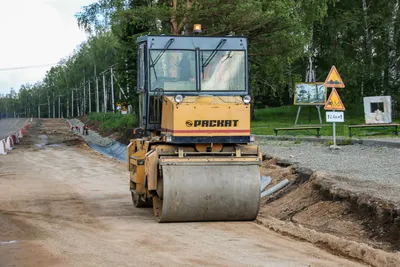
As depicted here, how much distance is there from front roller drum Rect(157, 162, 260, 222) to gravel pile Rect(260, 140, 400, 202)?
215cm

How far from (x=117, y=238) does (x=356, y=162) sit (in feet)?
29.0

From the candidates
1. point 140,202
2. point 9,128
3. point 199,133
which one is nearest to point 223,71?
point 199,133

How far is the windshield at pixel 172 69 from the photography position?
1134cm

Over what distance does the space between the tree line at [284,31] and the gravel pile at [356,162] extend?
719 cm

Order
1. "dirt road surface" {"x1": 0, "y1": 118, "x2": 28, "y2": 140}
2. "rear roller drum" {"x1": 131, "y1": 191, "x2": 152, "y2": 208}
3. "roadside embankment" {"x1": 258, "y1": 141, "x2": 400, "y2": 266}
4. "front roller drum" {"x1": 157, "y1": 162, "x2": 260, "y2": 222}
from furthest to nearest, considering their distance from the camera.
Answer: "dirt road surface" {"x1": 0, "y1": 118, "x2": 28, "y2": 140} < "rear roller drum" {"x1": 131, "y1": 191, "x2": 152, "y2": 208} < "front roller drum" {"x1": 157, "y1": 162, "x2": 260, "y2": 222} < "roadside embankment" {"x1": 258, "y1": 141, "x2": 400, "y2": 266}

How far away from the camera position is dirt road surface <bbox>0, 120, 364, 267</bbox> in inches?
305

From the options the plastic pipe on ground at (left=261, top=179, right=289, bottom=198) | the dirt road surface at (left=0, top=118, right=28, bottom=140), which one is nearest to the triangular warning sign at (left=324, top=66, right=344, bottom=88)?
the plastic pipe on ground at (left=261, top=179, right=289, bottom=198)

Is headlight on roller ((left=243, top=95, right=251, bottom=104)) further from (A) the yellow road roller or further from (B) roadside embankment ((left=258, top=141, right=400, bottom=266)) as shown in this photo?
(B) roadside embankment ((left=258, top=141, right=400, bottom=266))

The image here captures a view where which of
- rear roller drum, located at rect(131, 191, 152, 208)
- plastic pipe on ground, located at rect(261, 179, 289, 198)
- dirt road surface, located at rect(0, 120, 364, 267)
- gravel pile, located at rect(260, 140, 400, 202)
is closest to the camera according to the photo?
dirt road surface, located at rect(0, 120, 364, 267)

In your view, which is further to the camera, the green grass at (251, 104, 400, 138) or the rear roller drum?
the green grass at (251, 104, 400, 138)

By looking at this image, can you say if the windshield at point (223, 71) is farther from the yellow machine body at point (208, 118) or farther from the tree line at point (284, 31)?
the tree line at point (284, 31)

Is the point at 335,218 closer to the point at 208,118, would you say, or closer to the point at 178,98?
the point at 208,118

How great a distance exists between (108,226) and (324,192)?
4173mm

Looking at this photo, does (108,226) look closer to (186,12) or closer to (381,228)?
(381,228)
